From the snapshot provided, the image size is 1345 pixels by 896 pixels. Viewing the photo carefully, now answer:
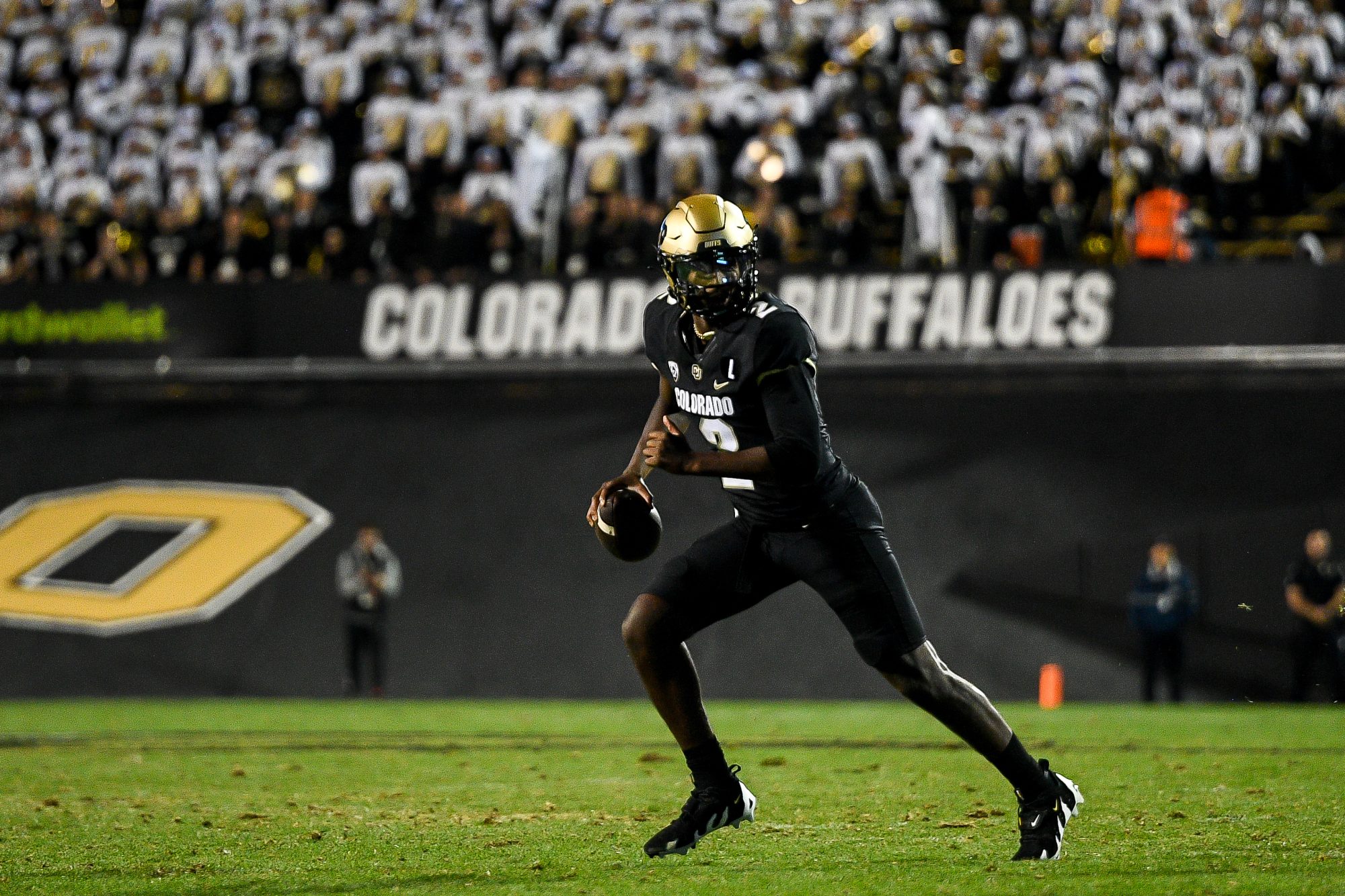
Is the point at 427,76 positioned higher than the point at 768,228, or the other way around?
the point at 427,76

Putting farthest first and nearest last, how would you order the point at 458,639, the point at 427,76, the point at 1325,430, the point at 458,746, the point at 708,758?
the point at 427,76, the point at 458,639, the point at 1325,430, the point at 458,746, the point at 708,758

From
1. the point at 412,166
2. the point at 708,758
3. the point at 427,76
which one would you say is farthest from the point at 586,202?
the point at 708,758

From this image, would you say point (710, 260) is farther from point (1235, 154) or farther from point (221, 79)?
point (221, 79)

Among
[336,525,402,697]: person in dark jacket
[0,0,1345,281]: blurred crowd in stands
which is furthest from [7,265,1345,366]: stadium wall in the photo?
[336,525,402,697]: person in dark jacket

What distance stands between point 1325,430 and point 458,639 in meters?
7.99

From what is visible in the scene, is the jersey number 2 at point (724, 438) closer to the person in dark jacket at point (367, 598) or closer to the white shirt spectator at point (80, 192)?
the person in dark jacket at point (367, 598)

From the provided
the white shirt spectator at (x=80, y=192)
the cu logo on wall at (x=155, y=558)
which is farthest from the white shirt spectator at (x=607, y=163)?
the white shirt spectator at (x=80, y=192)

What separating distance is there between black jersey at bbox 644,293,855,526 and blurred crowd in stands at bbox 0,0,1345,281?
9185 mm

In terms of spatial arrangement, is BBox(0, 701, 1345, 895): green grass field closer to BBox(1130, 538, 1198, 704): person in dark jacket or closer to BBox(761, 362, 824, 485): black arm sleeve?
BBox(761, 362, 824, 485): black arm sleeve

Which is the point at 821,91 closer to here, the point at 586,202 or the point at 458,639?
the point at 586,202

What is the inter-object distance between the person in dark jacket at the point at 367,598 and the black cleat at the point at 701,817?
386 inches

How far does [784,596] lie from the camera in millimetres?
14641

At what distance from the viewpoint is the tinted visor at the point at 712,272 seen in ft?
17.0

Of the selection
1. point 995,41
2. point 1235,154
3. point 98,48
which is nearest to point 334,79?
point 98,48
